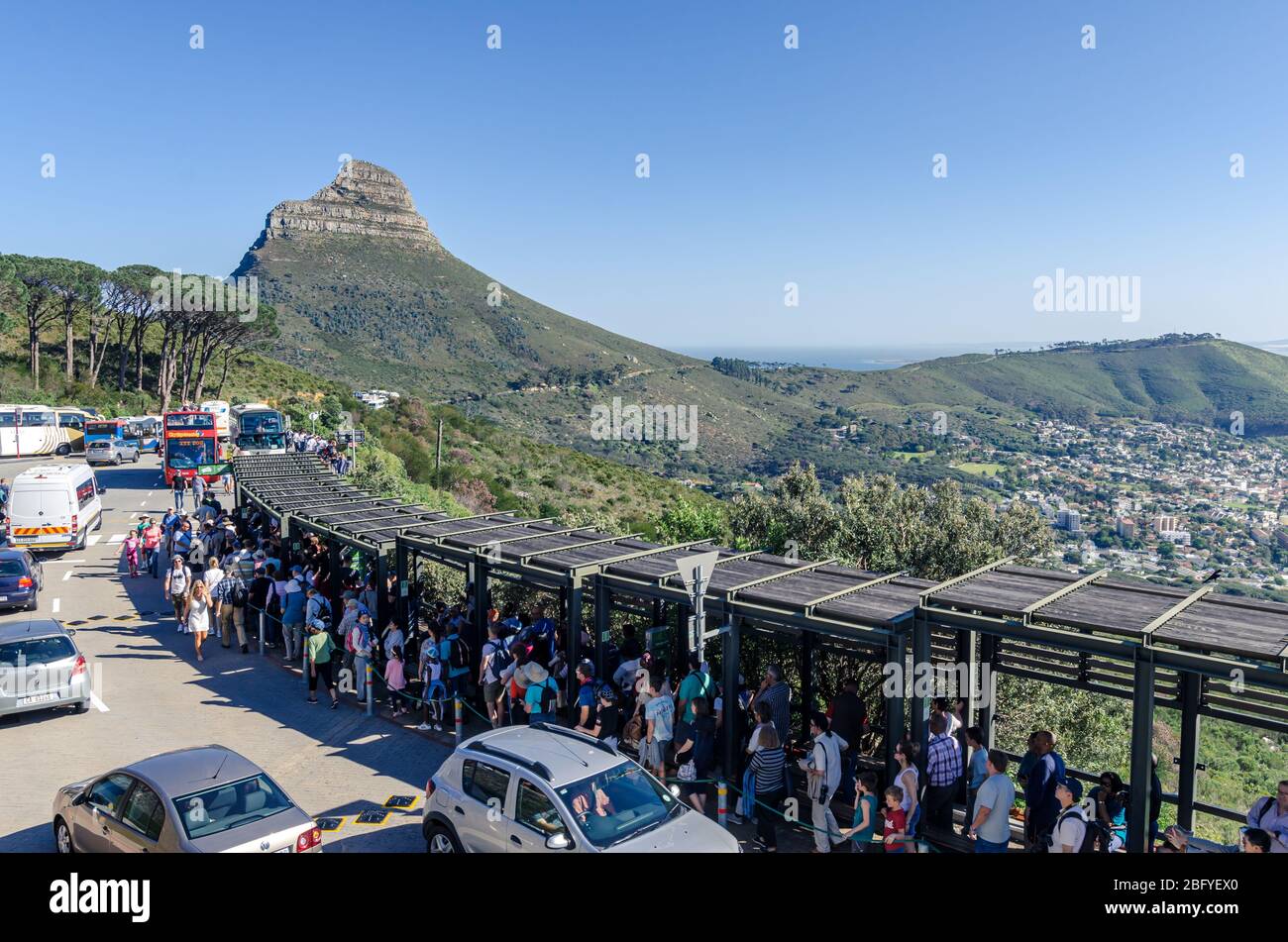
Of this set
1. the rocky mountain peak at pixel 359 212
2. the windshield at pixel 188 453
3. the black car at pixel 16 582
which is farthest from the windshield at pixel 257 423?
the rocky mountain peak at pixel 359 212

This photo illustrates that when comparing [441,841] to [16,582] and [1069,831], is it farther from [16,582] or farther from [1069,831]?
Result: [16,582]

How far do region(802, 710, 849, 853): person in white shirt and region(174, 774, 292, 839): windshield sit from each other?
5.13m

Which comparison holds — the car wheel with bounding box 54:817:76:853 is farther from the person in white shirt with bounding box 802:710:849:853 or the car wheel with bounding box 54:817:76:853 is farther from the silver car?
the person in white shirt with bounding box 802:710:849:853

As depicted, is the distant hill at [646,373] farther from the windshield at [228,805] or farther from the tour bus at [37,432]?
the windshield at [228,805]

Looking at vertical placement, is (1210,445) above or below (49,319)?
below

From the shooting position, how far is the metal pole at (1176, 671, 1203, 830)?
9.36m

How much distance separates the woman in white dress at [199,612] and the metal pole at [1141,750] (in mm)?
14975

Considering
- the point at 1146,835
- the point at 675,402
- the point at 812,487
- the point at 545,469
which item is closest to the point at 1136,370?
the point at 675,402

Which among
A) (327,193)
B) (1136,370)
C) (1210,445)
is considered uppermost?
(327,193)

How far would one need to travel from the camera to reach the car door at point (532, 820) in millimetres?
7652
